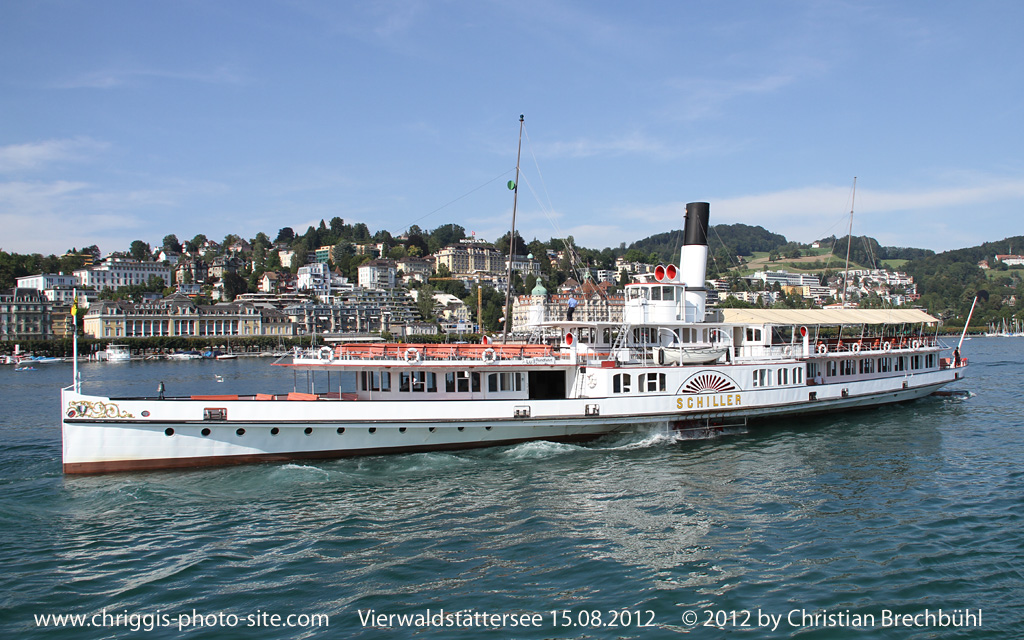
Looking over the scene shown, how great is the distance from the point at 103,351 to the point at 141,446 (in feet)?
353

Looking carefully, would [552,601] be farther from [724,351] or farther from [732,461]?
[724,351]

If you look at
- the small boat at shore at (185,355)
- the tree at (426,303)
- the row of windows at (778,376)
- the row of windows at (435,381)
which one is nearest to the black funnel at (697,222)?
the row of windows at (778,376)

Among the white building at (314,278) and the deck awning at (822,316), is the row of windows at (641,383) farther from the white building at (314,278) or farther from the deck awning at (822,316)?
the white building at (314,278)

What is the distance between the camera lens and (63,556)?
13656 millimetres

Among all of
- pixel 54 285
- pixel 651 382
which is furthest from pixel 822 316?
pixel 54 285

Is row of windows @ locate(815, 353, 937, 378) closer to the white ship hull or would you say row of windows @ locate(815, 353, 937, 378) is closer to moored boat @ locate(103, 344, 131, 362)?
the white ship hull

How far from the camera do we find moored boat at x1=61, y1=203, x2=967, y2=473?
19438mm

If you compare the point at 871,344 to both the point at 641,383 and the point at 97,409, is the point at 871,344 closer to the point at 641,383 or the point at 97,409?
the point at 641,383

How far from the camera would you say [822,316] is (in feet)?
99.6

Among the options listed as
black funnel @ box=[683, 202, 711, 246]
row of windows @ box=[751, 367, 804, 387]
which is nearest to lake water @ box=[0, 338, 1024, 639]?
row of windows @ box=[751, 367, 804, 387]

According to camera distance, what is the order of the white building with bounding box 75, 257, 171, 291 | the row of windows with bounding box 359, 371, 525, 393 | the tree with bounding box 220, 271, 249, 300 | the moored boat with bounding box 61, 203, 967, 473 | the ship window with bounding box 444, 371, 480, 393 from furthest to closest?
the tree with bounding box 220, 271, 249, 300 < the white building with bounding box 75, 257, 171, 291 < the ship window with bounding box 444, 371, 480, 393 < the row of windows with bounding box 359, 371, 525, 393 < the moored boat with bounding box 61, 203, 967, 473

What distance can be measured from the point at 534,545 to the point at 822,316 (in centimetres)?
2178

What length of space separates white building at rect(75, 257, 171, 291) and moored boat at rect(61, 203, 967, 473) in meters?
181

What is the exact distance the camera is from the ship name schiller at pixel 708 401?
23.6 metres
